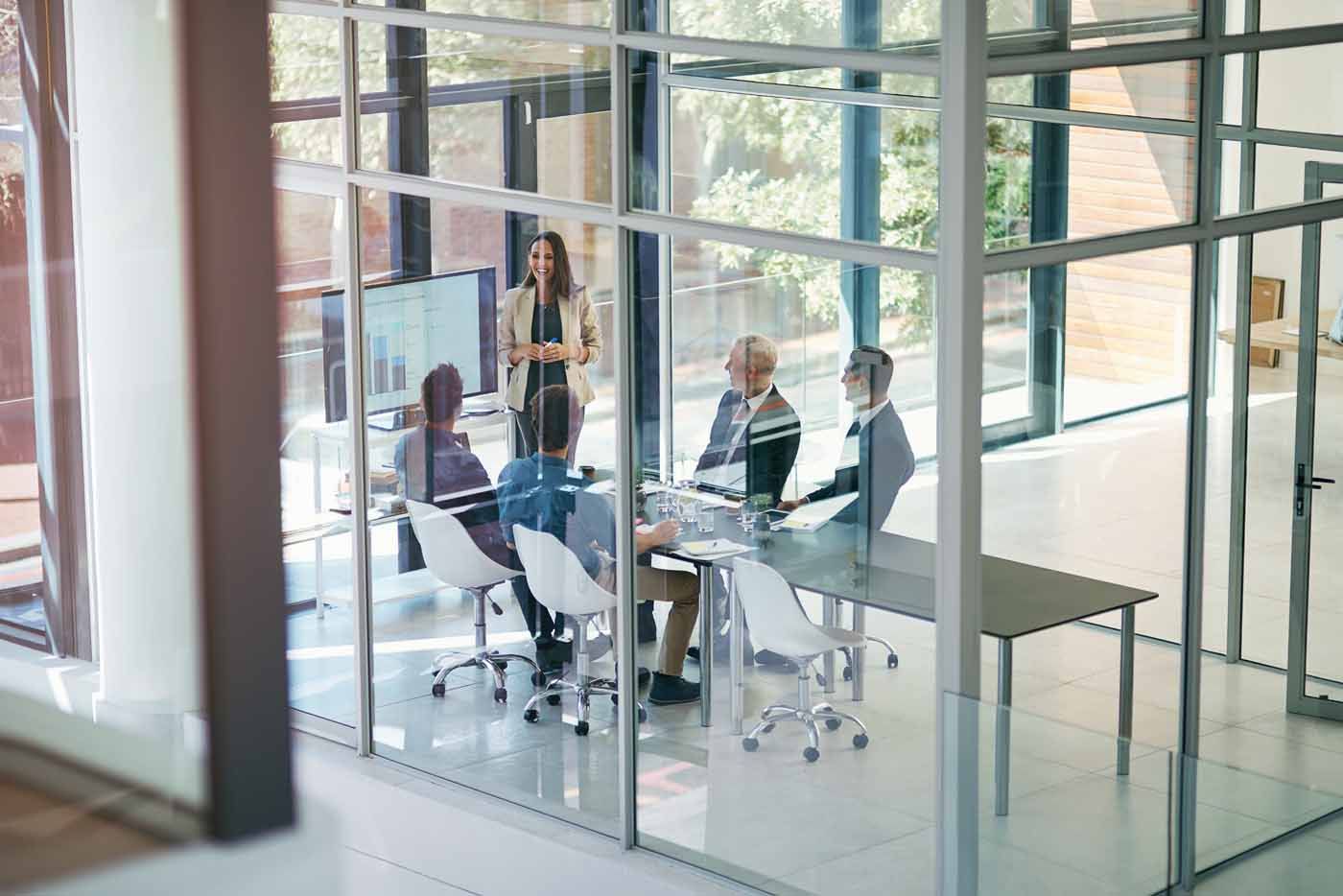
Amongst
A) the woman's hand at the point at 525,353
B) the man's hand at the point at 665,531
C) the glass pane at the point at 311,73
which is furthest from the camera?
the glass pane at the point at 311,73

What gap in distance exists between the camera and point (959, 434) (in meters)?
4.82

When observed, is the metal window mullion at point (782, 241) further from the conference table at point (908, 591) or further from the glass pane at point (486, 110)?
the conference table at point (908, 591)

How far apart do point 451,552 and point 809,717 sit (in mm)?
1827

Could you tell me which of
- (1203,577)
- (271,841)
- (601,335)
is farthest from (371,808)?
(271,841)

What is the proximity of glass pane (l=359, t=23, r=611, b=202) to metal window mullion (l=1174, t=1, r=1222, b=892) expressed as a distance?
6.34 feet

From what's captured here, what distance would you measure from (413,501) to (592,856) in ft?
5.34

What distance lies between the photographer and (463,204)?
20.6 ft

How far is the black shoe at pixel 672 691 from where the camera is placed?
5676 millimetres

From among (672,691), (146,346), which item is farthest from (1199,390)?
(146,346)

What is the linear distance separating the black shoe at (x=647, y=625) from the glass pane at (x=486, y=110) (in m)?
1.42

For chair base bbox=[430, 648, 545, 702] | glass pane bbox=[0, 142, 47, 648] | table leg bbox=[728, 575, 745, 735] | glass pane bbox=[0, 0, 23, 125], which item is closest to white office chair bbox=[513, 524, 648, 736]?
chair base bbox=[430, 648, 545, 702]

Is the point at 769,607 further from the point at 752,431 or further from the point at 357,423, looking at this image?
the point at 357,423

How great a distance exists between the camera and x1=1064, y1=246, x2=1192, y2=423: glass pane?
5.07 m

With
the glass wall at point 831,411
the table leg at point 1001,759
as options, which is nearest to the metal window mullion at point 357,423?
the glass wall at point 831,411
